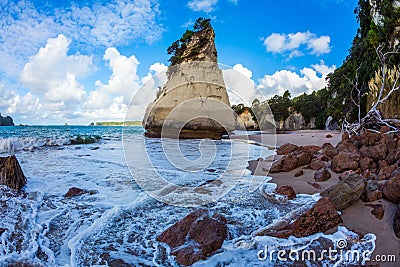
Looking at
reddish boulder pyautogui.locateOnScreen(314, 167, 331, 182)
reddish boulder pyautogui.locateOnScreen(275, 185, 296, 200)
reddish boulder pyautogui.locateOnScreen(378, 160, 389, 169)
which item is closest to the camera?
reddish boulder pyautogui.locateOnScreen(275, 185, 296, 200)

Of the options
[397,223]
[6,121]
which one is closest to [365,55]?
[397,223]

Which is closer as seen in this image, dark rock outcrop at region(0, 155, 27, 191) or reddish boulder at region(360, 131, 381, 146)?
dark rock outcrop at region(0, 155, 27, 191)

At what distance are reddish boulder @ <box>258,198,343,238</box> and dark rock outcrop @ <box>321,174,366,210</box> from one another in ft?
1.22

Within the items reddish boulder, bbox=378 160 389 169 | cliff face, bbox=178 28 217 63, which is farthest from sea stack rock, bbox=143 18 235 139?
reddish boulder, bbox=378 160 389 169

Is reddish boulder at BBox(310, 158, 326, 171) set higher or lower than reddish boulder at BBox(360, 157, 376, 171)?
lower

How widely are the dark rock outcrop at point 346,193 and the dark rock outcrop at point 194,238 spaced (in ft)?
5.17

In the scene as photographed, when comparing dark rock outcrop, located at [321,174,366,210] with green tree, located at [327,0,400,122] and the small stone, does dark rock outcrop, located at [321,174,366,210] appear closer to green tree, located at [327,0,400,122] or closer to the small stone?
the small stone

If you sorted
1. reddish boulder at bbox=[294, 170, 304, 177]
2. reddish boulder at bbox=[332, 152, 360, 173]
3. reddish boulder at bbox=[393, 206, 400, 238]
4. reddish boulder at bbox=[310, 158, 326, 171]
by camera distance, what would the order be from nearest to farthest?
reddish boulder at bbox=[393, 206, 400, 238], reddish boulder at bbox=[332, 152, 360, 173], reddish boulder at bbox=[294, 170, 304, 177], reddish boulder at bbox=[310, 158, 326, 171]

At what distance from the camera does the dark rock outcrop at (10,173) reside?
4098 mm

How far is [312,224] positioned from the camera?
2.79 meters

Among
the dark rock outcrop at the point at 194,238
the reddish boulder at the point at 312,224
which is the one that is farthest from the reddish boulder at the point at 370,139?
the dark rock outcrop at the point at 194,238

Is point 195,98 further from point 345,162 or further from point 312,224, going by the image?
point 312,224

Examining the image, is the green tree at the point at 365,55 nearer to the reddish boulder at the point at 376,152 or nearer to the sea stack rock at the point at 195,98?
the reddish boulder at the point at 376,152

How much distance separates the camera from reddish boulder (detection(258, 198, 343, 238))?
108 inches
